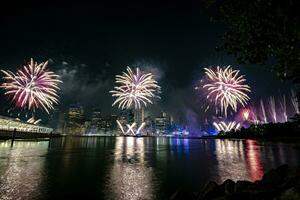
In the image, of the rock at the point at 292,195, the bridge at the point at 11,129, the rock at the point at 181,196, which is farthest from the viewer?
the bridge at the point at 11,129

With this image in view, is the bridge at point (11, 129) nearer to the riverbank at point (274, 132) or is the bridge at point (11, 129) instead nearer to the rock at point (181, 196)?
the rock at point (181, 196)

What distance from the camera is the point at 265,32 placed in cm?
1156

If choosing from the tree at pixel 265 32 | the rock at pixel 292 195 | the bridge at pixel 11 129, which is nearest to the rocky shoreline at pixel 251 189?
the rock at pixel 292 195

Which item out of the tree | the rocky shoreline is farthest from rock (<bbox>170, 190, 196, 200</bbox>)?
the tree

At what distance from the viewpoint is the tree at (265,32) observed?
10499 millimetres

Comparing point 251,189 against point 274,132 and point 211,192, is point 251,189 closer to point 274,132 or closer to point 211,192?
point 211,192

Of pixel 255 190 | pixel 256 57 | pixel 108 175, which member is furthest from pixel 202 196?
pixel 108 175

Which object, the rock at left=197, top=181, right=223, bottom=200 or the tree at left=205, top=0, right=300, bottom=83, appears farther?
the rock at left=197, top=181, right=223, bottom=200

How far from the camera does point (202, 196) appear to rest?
14.9 m

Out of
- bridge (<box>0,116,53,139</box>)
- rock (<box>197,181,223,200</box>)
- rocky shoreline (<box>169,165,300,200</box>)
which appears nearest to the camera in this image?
rocky shoreline (<box>169,165,300,200</box>)

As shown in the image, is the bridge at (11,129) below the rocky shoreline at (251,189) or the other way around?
the other way around

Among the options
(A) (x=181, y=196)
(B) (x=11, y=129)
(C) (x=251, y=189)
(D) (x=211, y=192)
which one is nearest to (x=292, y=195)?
(C) (x=251, y=189)

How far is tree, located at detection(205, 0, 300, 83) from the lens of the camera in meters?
10.5

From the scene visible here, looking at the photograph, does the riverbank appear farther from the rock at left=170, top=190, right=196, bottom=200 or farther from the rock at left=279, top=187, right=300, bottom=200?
the rock at left=279, top=187, right=300, bottom=200
